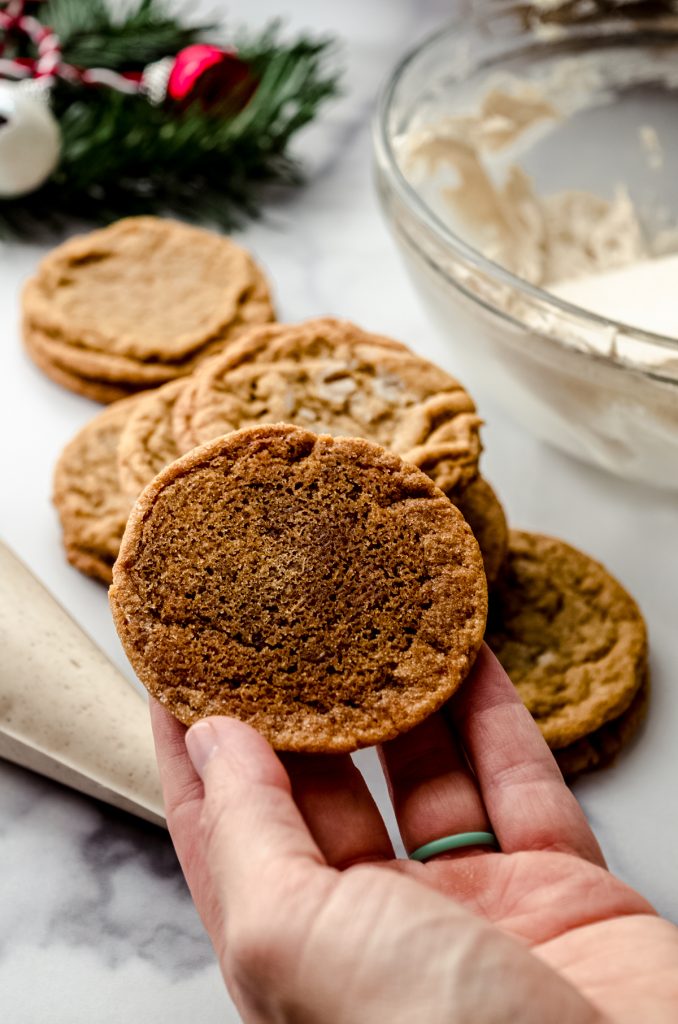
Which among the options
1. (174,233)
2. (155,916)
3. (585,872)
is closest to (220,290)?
(174,233)

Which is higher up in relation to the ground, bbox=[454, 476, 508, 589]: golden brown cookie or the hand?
the hand

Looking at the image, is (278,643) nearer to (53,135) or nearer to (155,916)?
(155,916)

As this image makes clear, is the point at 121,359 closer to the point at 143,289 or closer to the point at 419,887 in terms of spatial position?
the point at 143,289

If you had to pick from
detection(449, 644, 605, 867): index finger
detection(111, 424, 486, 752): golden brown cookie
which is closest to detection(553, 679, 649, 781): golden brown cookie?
detection(449, 644, 605, 867): index finger

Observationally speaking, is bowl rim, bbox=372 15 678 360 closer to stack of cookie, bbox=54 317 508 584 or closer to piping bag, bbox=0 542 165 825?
stack of cookie, bbox=54 317 508 584

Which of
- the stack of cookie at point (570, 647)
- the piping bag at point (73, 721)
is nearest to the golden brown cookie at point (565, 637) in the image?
the stack of cookie at point (570, 647)
